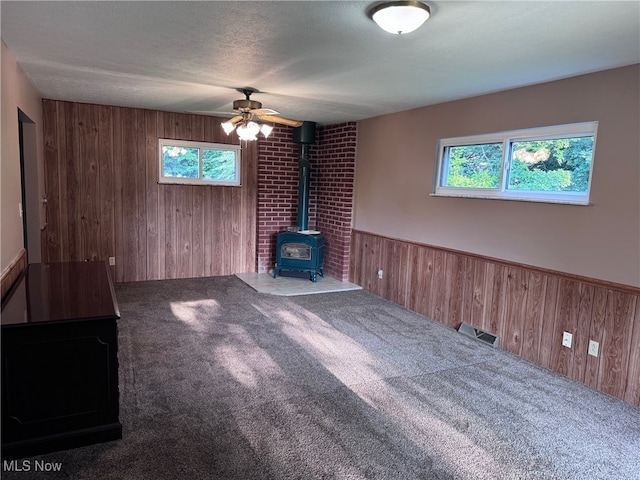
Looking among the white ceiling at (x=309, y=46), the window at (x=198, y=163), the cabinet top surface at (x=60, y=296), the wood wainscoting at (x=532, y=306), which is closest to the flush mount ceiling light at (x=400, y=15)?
the white ceiling at (x=309, y=46)

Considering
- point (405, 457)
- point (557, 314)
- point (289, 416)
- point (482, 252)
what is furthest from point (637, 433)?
point (289, 416)

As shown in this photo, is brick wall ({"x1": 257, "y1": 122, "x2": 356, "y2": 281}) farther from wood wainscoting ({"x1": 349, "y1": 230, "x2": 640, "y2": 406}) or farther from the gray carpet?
the gray carpet

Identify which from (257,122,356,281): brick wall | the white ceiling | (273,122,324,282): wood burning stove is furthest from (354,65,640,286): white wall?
(273,122,324,282): wood burning stove

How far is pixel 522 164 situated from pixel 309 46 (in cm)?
215

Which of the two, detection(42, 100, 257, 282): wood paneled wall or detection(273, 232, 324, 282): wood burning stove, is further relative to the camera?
detection(273, 232, 324, 282): wood burning stove

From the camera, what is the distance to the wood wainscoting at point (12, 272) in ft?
8.31

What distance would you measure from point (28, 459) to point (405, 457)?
6.03 ft

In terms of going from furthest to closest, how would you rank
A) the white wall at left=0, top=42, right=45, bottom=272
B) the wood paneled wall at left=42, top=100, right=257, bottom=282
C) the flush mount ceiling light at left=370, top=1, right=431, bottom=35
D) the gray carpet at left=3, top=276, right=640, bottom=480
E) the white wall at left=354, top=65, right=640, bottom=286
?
the wood paneled wall at left=42, top=100, right=257, bottom=282
the white wall at left=354, top=65, right=640, bottom=286
the white wall at left=0, top=42, right=45, bottom=272
the gray carpet at left=3, top=276, right=640, bottom=480
the flush mount ceiling light at left=370, top=1, right=431, bottom=35

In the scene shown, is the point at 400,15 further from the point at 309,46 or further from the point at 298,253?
the point at 298,253

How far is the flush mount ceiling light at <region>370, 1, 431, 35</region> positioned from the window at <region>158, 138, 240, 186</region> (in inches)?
160

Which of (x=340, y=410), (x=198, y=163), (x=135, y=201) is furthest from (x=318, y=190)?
(x=340, y=410)

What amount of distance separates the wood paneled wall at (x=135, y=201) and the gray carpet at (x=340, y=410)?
1.64 metres

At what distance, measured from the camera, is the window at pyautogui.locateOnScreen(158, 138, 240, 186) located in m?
5.57

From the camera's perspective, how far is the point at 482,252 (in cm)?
396
